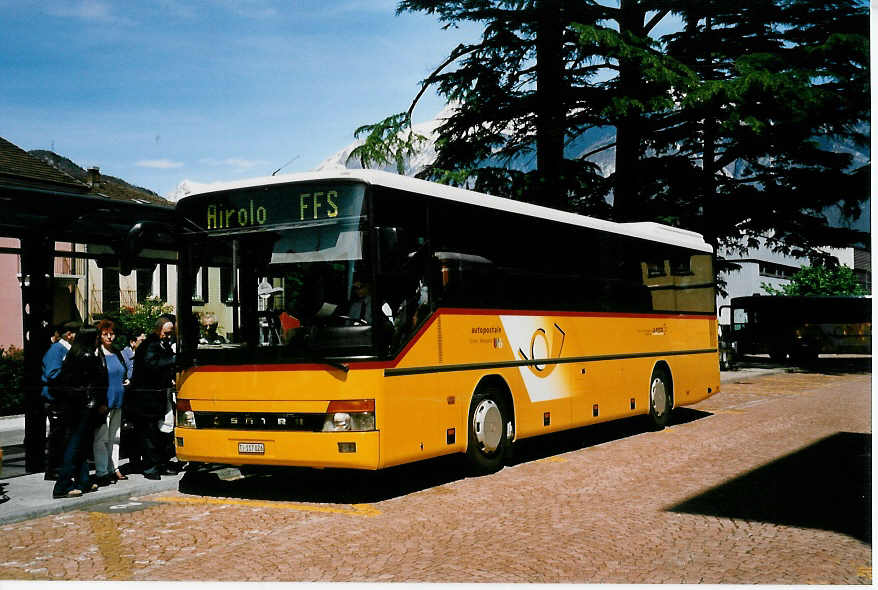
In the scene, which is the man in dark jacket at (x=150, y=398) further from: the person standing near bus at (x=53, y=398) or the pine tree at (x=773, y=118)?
the pine tree at (x=773, y=118)

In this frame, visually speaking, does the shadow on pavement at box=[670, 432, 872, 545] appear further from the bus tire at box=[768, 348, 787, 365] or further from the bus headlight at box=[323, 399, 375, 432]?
the bus tire at box=[768, 348, 787, 365]

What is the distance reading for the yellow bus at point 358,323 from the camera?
9375mm

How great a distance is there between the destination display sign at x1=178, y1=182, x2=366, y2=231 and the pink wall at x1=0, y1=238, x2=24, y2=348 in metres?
21.3

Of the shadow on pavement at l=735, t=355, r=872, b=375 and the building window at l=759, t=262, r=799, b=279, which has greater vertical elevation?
the building window at l=759, t=262, r=799, b=279

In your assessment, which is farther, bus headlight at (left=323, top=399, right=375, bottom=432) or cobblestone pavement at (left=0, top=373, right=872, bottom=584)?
bus headlight at (left=323, top=399, right=375, bottom=432)

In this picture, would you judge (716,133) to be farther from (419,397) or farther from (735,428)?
(419,397)

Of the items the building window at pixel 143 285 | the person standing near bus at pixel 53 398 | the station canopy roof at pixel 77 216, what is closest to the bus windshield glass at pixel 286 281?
the station canopy roof at pixel 77 216

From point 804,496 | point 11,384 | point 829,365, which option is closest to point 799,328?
point 829,365

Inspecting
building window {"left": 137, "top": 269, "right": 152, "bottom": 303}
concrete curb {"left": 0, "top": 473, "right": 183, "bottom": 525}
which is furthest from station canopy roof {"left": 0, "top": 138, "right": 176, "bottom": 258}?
building window {"left": 137, "top": 269, "right": 152, "bottom": 303}

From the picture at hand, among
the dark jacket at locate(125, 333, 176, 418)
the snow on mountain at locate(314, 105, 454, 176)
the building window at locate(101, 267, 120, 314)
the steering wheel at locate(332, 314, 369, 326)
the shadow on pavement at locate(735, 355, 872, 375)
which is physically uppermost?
the snow on mountain at locate(314, 105, 454, 176)

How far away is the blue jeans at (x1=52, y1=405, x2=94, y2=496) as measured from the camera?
980cm

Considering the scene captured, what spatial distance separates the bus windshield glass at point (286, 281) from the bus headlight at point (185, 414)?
604 millimetres

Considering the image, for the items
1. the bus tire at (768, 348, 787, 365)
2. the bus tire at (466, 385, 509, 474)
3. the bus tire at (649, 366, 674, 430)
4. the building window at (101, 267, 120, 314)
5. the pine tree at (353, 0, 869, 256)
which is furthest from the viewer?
the bus tire at (768, 348, 787, 365)

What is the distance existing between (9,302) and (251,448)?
24847mm
